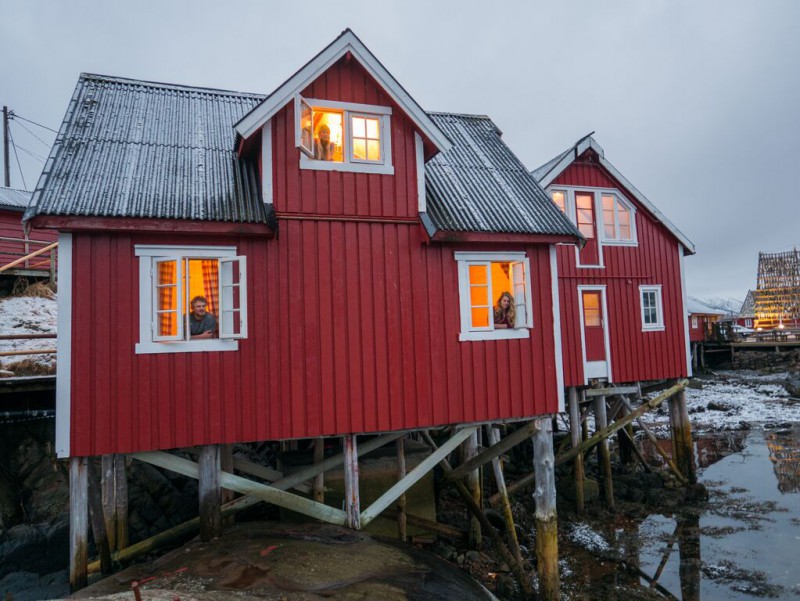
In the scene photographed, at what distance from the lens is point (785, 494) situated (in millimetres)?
15680

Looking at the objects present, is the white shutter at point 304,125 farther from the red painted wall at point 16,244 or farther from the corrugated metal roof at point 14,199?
the corrugated metal roof at point 14,199

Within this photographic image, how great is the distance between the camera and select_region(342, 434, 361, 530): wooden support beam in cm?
814

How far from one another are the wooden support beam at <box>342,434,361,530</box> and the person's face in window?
3.10 m

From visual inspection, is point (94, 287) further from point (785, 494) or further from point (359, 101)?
point (785, 494)

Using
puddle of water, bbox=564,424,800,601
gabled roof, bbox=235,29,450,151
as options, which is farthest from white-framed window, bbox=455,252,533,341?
puddle of water, bbox=564,424,800,601

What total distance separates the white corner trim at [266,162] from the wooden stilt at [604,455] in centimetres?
1227

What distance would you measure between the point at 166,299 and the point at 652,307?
1432 cm

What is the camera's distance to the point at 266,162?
26.2 ft

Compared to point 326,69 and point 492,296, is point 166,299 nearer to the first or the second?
point 326,69

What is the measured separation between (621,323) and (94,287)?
45.4ft

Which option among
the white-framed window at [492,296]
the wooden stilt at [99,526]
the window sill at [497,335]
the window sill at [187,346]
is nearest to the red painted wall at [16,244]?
the wooden stilt at [99,526]

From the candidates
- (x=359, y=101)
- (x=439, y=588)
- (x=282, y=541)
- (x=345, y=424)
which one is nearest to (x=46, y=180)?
(x=359, y=101)

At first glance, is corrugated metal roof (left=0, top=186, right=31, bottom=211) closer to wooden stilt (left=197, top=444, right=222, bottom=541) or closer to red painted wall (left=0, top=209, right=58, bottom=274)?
red painted wall (left=0, top=209, right=58, bottom=274)

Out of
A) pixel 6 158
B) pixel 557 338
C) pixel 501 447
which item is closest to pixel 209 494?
pixel 501 447
